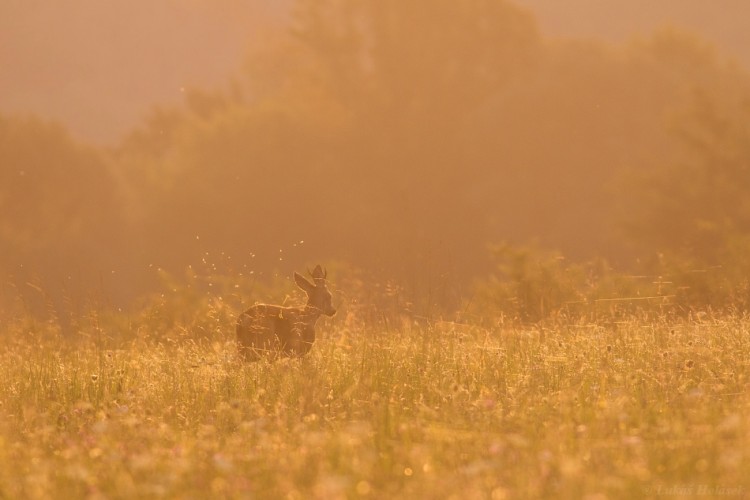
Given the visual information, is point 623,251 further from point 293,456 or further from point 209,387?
point 293,456

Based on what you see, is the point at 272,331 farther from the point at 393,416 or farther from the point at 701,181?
the point at 701,181

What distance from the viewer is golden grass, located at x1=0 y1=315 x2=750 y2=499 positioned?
3.84 meters

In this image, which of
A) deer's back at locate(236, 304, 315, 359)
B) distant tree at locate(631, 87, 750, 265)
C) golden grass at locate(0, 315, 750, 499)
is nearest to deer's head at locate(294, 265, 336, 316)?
deer's back at locate(236, 304, 315, 359)

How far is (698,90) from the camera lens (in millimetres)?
19188

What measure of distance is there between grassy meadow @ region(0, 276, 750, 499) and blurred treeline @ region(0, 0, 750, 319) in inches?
684

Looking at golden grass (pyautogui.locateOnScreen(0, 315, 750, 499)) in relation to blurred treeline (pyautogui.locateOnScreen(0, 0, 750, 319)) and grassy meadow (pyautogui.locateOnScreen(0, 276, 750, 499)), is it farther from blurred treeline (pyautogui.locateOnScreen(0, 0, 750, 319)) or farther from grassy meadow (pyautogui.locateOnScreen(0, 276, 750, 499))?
blurred treeline (pyautogui.locateOnScreen(0, 0, 750, 319))

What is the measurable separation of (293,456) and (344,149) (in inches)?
1077

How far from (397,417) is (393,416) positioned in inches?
0.9

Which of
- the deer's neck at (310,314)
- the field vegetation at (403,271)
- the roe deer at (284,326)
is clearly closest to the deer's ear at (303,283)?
the roe deer at (284,326)

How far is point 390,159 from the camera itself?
30.5 meters

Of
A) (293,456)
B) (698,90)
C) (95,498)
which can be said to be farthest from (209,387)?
(698,90)

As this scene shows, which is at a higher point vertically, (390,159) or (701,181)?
(390,159)

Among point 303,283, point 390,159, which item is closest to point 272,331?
point 303,283

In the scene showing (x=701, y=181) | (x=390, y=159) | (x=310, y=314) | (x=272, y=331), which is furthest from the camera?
(x=390, y=159)
